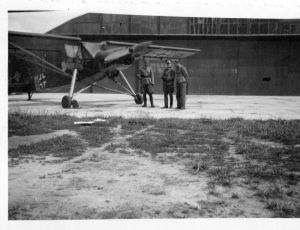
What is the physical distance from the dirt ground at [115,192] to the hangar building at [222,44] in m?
13.2

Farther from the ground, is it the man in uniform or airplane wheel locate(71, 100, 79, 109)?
the man in uniform

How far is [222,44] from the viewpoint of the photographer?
16484 millimetres

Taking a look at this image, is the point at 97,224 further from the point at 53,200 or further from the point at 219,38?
the point at 219,38

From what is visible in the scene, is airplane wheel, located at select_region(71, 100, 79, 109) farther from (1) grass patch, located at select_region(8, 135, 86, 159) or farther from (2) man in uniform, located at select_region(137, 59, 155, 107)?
(1) grass patch, located at select_region(8, 135, 86, 159)

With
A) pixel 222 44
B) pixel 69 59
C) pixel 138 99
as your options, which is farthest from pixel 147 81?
pixel 222 44

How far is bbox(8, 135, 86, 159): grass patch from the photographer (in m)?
3.57

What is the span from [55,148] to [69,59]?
5.29 meters

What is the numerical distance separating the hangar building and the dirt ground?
13198mm

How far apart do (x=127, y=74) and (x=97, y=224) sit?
15.2 meters

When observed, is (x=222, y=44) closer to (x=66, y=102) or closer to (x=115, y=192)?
(x=66, y=102)

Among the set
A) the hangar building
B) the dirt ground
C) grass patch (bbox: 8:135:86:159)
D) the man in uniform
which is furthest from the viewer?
the hangar building

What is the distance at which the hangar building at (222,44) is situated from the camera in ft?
51.5

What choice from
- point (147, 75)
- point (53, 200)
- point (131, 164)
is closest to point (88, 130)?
point (131, 164)

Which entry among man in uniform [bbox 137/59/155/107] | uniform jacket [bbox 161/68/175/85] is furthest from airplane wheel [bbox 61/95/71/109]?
uniform jacket [bbox 161/68/175/85]
